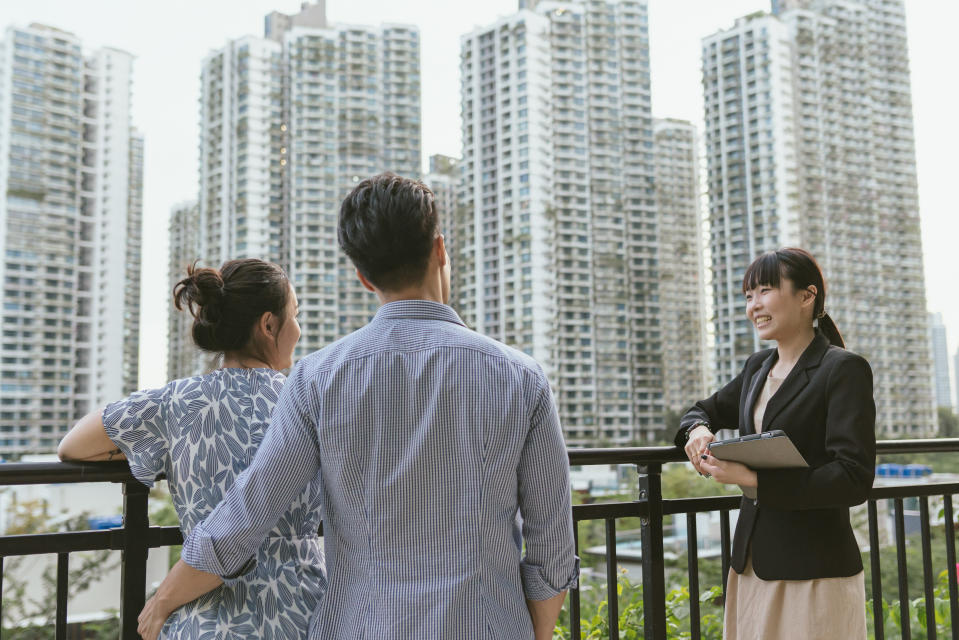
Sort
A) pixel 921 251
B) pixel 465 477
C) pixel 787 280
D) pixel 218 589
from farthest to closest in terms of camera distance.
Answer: pixel 921 251
pixel 787 280
pixel 218 589
pixel 465 477

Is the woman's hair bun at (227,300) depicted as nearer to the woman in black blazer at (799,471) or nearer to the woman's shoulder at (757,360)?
the woman in black blazer at (799,471)

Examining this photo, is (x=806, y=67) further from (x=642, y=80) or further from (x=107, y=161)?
(x=107, y=161)

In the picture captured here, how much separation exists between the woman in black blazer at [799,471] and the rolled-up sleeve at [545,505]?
1.69 feet

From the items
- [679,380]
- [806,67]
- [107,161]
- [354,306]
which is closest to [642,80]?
[806,67]

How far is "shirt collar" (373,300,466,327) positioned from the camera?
98 centimetres

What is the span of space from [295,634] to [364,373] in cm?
40

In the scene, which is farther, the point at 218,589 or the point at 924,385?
the point at 924,385

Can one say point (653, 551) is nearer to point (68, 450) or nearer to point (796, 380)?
point (796, 380)

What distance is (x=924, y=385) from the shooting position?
33.5m

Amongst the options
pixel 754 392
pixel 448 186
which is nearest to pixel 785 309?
pixel 754 392

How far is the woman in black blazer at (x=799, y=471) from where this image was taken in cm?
136

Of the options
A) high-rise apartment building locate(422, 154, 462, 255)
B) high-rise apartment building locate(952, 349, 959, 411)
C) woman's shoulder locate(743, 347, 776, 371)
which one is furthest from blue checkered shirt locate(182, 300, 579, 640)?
high-rise apartment building locate(952, 349, 959, 411)

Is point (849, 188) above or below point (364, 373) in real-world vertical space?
above

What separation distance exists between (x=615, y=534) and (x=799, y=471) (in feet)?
1.48
